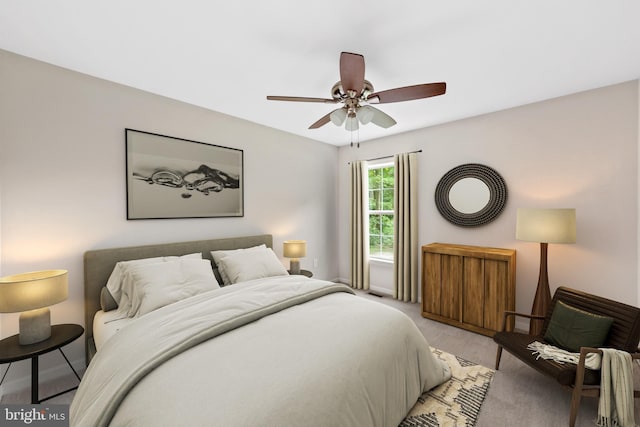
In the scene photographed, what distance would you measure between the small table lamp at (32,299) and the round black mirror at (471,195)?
3900mm

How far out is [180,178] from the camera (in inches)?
112

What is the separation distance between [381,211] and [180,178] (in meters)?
2.99

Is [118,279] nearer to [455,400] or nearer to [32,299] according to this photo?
[32,299]

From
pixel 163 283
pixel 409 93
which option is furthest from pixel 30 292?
pixel 409 93

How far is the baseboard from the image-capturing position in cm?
195

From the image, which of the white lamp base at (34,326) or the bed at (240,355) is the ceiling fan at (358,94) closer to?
the bed at (240,355)

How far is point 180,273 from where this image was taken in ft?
7.43

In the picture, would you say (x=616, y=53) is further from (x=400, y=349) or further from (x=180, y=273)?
(x=180, y=273)

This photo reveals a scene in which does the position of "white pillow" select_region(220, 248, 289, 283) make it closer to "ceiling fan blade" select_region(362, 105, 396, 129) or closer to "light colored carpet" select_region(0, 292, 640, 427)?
"light colored carpet" select_region(0, 292, 640, 427)

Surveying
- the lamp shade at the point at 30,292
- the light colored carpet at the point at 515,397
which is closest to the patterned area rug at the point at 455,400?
the light colored carpet at the point at 515,397

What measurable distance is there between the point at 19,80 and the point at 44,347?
6.43ft

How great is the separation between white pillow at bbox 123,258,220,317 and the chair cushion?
249 cm

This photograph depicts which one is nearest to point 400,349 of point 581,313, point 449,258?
point 581,313

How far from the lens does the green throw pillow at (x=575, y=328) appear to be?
1875 mm
